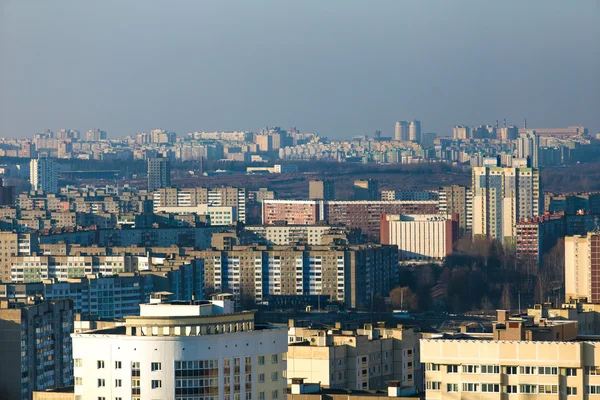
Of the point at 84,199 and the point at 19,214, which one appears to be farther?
the point at 84,199

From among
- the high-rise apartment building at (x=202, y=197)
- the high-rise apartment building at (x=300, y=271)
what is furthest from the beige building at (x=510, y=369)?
the high-rise apartment building at (x=202, y=197)

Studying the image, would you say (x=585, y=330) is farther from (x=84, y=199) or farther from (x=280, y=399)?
(x=84, y=199)

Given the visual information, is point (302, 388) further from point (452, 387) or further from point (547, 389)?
point (547, 389)

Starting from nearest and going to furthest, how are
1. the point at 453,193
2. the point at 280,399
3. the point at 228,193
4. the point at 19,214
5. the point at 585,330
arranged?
the point at 280,399
the point at 585,330
the point at 19,214
the point at 453,193
the point at 228,193

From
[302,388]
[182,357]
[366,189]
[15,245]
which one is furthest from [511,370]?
[366,189]

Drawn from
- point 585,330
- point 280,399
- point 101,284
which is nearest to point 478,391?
point 280,399

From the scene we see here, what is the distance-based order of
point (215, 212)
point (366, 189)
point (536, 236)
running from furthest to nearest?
point (366, 189), point (215, 212), point (536, 236)

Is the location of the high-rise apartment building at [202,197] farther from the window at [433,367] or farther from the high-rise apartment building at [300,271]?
the window at [433,367]
